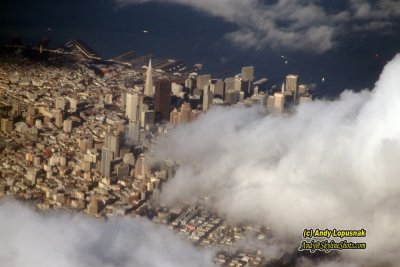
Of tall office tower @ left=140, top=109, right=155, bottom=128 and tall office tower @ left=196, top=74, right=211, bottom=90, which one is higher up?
tall office tower @ left=196, top=74, right=211, bottom=90

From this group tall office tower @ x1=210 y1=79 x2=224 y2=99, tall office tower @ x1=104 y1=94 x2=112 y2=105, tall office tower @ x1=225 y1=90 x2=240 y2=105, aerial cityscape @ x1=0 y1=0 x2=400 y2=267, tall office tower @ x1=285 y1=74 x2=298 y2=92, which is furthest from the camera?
tall office tower @ x1=285 y1=74 x2=298 y2=92

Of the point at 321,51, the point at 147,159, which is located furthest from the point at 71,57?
the point at 321,51

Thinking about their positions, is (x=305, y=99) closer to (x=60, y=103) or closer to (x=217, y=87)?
(x=217, y=87)

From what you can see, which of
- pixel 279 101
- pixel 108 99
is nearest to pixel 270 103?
pixel 279 101

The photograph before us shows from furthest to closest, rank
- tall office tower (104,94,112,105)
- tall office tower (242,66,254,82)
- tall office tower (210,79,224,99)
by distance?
tall office tower (242,66,254,82)
tall office tower (210,79,224,99)
tall office tower (104,94,112,105)

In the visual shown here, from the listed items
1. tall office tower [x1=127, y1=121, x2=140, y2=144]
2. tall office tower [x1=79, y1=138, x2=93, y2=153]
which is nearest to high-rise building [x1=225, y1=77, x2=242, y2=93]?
tall office tower [x1=127, y1=121, x2=140, y2=144]

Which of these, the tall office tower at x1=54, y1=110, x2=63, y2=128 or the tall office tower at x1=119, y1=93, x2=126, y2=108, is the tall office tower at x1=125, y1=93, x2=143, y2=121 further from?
the tall office tower at x1=54, y1=110, x2=63, y2=128

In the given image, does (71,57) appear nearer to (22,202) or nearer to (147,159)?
(147,159)
